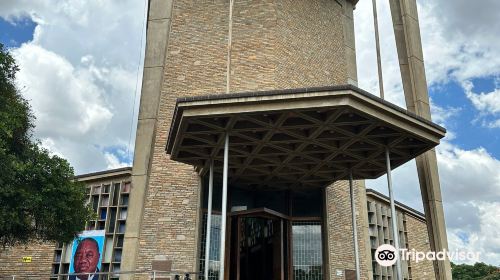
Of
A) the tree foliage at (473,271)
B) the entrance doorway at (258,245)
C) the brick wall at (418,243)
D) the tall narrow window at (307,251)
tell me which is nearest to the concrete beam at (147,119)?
the entrance doorway at (258,245)

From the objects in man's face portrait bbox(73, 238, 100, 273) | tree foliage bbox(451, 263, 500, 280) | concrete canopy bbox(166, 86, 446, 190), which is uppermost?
concrete canopy bbox(166, 86, 446, 190)

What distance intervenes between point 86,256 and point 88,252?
14 centimetres

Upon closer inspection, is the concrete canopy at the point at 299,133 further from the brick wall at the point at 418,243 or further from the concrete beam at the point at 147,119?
the brick wall at the point at 418,243

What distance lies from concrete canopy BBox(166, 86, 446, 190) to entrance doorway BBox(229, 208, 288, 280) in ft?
4.07

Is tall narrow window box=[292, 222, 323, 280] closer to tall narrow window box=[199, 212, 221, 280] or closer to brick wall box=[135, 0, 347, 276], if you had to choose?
tall narrow window box=[199, 212, 221, 280]

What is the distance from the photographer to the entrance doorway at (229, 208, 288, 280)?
1321 cm

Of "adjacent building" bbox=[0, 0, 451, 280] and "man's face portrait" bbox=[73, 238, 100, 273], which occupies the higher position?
"adjacent building" bbox=[0, 0, 451, 280]

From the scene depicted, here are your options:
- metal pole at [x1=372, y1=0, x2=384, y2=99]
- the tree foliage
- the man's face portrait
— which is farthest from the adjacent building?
the tree foliage

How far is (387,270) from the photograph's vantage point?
17.6 m

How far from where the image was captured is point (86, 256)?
1559cm

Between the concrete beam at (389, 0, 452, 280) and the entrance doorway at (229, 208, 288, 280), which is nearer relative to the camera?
the entrance doorway at (229, 208, 288, 280)

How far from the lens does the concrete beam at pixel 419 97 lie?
14.0 metres

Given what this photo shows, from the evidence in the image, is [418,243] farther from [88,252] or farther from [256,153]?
[88,252]

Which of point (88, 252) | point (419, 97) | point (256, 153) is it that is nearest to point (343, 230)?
point (256, 153)
